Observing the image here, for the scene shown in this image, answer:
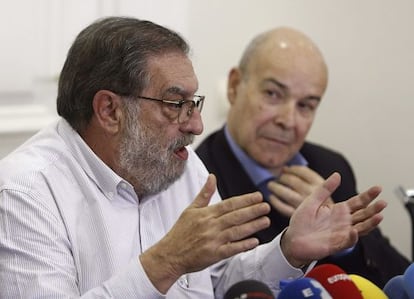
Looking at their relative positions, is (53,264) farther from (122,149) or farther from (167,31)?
(167,31)

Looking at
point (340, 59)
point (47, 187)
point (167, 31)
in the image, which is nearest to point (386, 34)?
point (340, 59)

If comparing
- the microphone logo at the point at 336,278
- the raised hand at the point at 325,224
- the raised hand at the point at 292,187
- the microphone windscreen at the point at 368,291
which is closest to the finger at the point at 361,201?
the raised hand at the point at 325,224

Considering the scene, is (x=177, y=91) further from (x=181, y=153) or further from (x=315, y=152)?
(x=315, y=152)

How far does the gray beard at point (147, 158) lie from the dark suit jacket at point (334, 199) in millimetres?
643

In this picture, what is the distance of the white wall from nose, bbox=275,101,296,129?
0.41 m

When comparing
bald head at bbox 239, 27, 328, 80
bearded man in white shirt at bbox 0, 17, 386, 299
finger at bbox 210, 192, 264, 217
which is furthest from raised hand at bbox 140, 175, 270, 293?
bald head at bbox 239, 27, 328, 80

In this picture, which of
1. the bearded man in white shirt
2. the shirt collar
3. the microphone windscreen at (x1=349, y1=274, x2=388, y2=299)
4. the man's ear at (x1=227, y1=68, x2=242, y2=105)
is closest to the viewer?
the microphone windscreen at (x1=349, y1=274, x2=388, y2=299)

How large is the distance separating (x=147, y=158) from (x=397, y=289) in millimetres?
544

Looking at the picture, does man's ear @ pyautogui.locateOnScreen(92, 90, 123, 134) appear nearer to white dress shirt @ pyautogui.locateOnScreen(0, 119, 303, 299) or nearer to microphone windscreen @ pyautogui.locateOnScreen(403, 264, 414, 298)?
white dress shirt @ pyautogui.locateOnScreen(0, 119, 303, 299)

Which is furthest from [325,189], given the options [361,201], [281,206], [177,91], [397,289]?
[281,206]

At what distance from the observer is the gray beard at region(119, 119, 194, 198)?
1.58 meters

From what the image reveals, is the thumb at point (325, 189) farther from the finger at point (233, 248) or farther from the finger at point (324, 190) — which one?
the finger at point (233, 248)

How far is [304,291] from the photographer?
111 cm

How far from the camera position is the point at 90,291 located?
4.55 feet
